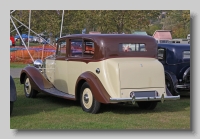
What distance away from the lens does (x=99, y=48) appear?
8562 mm

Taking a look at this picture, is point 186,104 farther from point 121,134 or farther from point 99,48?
point 121,134

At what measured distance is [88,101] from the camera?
8.58 metres

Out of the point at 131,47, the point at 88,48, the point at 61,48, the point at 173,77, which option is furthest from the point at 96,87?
the point at 173,77

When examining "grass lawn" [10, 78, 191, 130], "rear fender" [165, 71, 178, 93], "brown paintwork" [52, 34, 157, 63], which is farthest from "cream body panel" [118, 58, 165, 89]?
"rear fender" [165, 71, 178, 93]

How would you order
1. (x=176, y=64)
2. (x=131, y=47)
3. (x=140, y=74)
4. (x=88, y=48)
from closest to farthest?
(x=140, y=74)
(x=131, y=47)
(x=88, y=48)
(x=176, y=64)

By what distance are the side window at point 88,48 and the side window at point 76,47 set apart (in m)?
0.12

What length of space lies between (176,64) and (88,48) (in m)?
3.17

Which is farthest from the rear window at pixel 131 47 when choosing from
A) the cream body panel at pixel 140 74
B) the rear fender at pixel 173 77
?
the rear fender at pixel 173 77

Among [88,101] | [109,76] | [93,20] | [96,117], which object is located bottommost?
[96,117]

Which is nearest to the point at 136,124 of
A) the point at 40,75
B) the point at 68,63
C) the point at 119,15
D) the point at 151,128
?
the point at 151,128

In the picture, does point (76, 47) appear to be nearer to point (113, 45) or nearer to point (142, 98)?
point (113, 45)

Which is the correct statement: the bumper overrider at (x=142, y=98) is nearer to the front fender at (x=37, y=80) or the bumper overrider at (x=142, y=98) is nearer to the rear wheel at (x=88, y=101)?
the rear wheel at (x=88, y=101)

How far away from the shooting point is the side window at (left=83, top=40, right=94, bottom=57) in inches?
347

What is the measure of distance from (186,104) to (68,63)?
10.3ft
